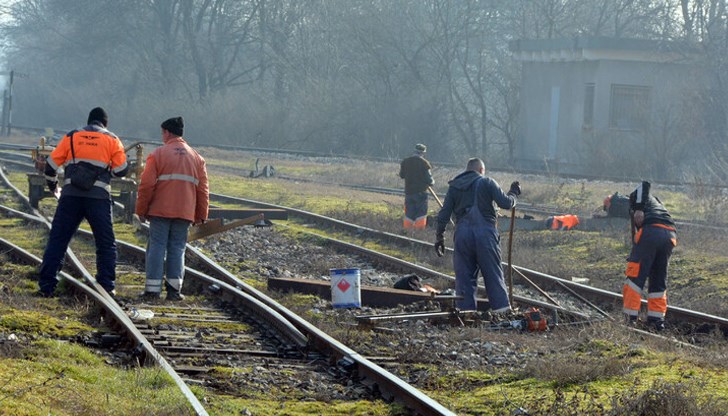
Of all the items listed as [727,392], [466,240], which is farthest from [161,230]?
[727,392]

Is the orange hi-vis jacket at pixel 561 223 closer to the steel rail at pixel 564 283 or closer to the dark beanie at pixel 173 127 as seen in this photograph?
the steel rail at pixel 564 283

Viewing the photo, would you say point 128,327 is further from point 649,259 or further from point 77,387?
point 649,259

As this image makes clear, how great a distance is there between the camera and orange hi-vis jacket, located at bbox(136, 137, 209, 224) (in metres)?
11.2

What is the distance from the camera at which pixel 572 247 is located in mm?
18328

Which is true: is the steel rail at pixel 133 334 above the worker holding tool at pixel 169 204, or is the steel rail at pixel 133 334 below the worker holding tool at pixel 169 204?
below

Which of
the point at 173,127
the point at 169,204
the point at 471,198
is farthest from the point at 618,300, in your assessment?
the point at 173,127

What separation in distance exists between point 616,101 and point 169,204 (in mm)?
31201

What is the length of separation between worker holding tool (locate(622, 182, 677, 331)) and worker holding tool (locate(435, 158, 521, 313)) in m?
1.36

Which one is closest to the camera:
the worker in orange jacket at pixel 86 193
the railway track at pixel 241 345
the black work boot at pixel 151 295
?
the railway track at pixel 241 345

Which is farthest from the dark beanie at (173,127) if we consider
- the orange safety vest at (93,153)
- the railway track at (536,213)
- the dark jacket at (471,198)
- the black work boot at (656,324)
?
the railway track at (536,213)

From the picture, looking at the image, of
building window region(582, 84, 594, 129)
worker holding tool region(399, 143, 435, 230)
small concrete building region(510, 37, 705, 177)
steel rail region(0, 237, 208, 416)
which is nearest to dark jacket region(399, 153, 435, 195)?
worker holding tool region(399, 143, 435, 230)

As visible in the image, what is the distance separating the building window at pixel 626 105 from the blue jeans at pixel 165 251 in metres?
30.4

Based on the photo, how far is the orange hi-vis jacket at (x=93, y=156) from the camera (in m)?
10.8

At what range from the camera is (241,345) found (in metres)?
9.08
